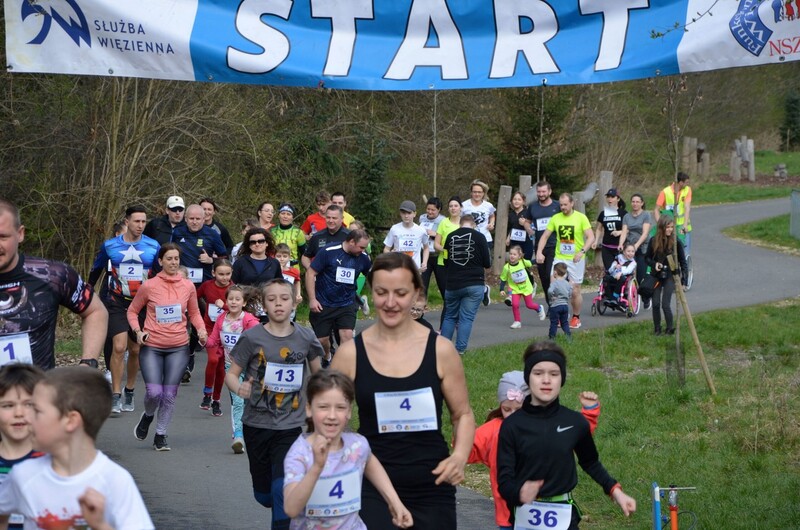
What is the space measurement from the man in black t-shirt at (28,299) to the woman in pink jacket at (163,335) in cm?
439

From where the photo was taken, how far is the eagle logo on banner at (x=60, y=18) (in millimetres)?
6367

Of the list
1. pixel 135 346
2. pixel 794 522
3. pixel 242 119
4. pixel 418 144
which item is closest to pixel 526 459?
pixel 794 522

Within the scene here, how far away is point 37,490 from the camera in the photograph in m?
3.84

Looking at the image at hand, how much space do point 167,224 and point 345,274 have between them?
2.41 meters

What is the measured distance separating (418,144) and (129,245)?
47.1 feet

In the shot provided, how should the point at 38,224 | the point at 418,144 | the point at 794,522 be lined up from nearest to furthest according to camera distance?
the point at 794,522 < the point at 38,224 < the point at 418,144

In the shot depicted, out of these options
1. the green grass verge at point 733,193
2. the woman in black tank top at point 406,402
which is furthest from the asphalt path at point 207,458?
the green grass verge at point 733,193

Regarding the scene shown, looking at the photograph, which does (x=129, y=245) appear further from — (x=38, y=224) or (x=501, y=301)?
(x=501, y=301)

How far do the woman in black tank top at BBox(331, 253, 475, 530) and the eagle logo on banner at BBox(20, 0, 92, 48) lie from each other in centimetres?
250

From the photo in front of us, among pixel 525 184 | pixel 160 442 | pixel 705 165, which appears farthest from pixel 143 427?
pixel 705 165

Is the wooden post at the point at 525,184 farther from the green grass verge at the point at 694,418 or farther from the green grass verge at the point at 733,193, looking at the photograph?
the green grass verge at the point at 733,193

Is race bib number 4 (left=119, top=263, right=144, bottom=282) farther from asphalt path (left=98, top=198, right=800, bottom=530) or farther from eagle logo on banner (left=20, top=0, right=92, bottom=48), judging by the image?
eagle logo on banner (left=20, top=0, right=92, bottom=48)

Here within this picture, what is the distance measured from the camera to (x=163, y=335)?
33.7 ft

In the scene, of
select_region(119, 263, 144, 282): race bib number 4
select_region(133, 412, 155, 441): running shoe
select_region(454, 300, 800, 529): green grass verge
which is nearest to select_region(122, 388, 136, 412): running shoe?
select_region(119, 263, 144, 282): race bib number 4
